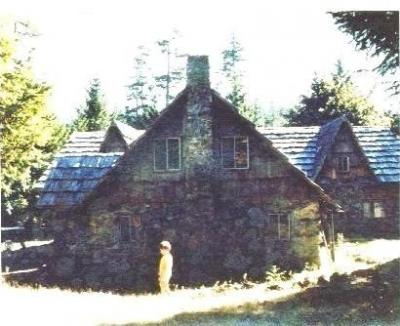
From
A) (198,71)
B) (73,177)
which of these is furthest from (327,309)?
(73,177)

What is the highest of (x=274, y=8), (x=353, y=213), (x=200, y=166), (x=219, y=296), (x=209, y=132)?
(x=274, y=8)

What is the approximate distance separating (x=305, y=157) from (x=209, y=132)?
23.2 ft

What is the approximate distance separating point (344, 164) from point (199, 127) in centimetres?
991

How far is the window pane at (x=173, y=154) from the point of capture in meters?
15.3

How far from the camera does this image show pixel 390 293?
10.4m

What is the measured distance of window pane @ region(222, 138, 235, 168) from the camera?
50.2ft

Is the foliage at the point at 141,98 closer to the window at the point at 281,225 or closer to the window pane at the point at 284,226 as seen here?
the window at the point at 281,225

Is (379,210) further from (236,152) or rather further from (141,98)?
(141,98)

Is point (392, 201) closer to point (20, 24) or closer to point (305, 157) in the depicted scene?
point (305, 157)

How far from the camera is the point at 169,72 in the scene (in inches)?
535

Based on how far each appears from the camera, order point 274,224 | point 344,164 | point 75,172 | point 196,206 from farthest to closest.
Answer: point 344,164 → point 75,172 → point 274,224 → point 196,206

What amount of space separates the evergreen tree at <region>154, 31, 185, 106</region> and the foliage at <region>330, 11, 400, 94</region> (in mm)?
3628

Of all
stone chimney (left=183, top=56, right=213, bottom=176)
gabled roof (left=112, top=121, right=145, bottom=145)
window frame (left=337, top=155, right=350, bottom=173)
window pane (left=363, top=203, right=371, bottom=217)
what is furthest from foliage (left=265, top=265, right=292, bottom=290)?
window pane (left=363, top=203, right=371, bottom=217)

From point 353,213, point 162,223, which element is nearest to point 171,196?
point 162,223
